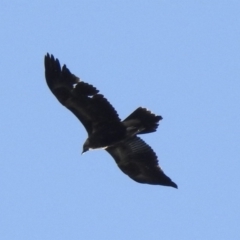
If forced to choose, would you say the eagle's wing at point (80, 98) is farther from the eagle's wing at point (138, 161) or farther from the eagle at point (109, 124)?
the eagle's wing at point (138, 161)

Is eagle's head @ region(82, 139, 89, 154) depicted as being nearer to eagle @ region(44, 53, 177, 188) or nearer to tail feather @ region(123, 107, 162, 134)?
eagle @ region(44, 53, 177, 188)

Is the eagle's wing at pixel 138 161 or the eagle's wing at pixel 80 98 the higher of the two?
the eagle's wing at pixel 80 98

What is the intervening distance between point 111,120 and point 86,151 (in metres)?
0.98

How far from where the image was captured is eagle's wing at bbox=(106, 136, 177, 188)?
158 ft

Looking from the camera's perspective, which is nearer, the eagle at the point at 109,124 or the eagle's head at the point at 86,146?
Answer: the eagle at the point at 109,124

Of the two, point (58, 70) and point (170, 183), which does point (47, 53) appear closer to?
point (58, 70)

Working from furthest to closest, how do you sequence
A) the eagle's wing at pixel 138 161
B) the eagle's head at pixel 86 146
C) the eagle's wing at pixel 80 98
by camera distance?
the eagle's head at pixel 86 146, the eagle's wing at pixel 138 161, the eagle's wing at pixel 80 98

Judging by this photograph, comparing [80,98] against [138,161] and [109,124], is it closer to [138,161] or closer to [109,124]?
[109,124]

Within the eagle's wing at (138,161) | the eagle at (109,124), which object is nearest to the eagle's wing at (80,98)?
the eagle at (109,124)

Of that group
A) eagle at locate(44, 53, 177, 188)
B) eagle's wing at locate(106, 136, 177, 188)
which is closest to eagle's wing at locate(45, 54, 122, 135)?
eagle at locate(44, 53, 177, 188)

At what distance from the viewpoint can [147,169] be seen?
4844cm

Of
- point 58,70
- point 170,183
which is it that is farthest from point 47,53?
point 170,183

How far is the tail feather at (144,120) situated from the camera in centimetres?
4819

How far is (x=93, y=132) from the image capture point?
48406 mm
